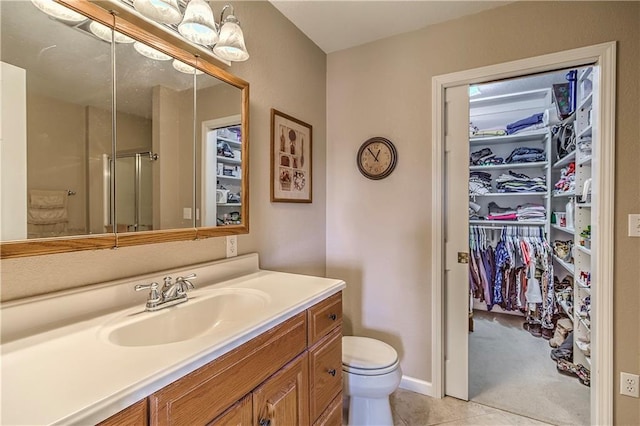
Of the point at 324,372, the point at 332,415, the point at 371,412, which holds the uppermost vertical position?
the point at 324,372

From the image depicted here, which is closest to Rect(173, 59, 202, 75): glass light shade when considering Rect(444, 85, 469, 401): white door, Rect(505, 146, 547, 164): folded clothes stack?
Rect(444, 85, 469, 401): white door

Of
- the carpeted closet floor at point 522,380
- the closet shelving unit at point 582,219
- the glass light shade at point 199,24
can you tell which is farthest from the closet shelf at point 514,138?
the glass light shade at point 199,24

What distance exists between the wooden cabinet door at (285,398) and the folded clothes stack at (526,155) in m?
3.29

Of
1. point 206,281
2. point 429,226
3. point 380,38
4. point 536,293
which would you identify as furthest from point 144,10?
point 536,293

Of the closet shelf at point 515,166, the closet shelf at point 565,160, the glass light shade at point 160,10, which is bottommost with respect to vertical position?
the closet shelf at point 565,160

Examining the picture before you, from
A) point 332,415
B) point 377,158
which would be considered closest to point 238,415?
point 332,415

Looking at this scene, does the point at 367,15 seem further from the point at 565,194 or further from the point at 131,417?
the point at 565,194

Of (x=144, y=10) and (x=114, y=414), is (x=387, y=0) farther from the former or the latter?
(x=114, y=414)

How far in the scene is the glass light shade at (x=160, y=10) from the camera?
106cm

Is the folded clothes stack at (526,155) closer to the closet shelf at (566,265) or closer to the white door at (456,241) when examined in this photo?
the closet shelf at (566,265)

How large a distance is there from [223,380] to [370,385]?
1022mm

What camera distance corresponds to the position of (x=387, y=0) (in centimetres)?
173

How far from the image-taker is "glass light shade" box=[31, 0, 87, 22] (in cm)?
89

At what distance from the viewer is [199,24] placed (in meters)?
1.19
